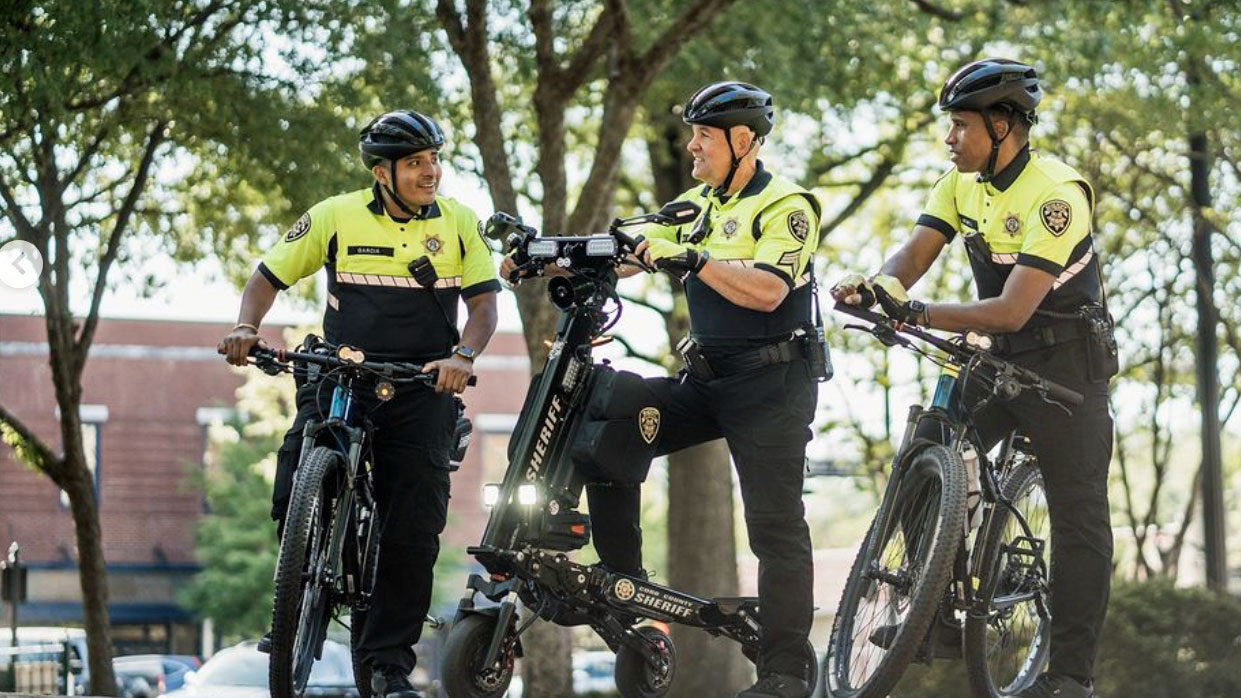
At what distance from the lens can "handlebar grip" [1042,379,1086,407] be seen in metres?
6.66

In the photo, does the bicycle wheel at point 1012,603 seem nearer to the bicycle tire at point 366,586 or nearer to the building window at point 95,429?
the bicycle tire at point 366,586

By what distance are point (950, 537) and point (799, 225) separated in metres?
1.18

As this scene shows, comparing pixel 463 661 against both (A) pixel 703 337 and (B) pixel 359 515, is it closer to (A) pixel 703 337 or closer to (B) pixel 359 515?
(B) pixel 359 515

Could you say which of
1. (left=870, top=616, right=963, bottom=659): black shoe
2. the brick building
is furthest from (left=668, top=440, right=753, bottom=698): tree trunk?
the brick building

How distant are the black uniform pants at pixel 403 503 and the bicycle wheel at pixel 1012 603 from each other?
1.94 metres

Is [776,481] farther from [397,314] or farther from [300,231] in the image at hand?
A: [300,231]

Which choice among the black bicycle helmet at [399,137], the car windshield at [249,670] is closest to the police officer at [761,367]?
the black bicycle helmet at [399,137]

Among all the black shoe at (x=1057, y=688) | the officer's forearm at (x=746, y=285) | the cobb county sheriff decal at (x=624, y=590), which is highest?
the officer's forearm at (x=746, y=285)

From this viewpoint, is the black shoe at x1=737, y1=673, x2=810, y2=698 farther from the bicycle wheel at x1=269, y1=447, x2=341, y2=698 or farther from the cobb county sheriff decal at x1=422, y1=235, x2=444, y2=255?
the cobb county sheriff decal at x1=422, y1=235, x2=444, y2=255

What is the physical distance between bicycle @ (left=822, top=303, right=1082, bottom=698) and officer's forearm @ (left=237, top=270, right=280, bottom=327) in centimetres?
208

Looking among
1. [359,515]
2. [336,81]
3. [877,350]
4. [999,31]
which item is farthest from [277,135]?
[877,350]

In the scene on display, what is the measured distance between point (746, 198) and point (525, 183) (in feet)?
46.9

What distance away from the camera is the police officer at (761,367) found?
22.0ft

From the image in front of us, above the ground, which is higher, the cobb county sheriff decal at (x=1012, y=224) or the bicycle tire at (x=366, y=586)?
the cobb county sheriff decal at (x=1012, y=224)
